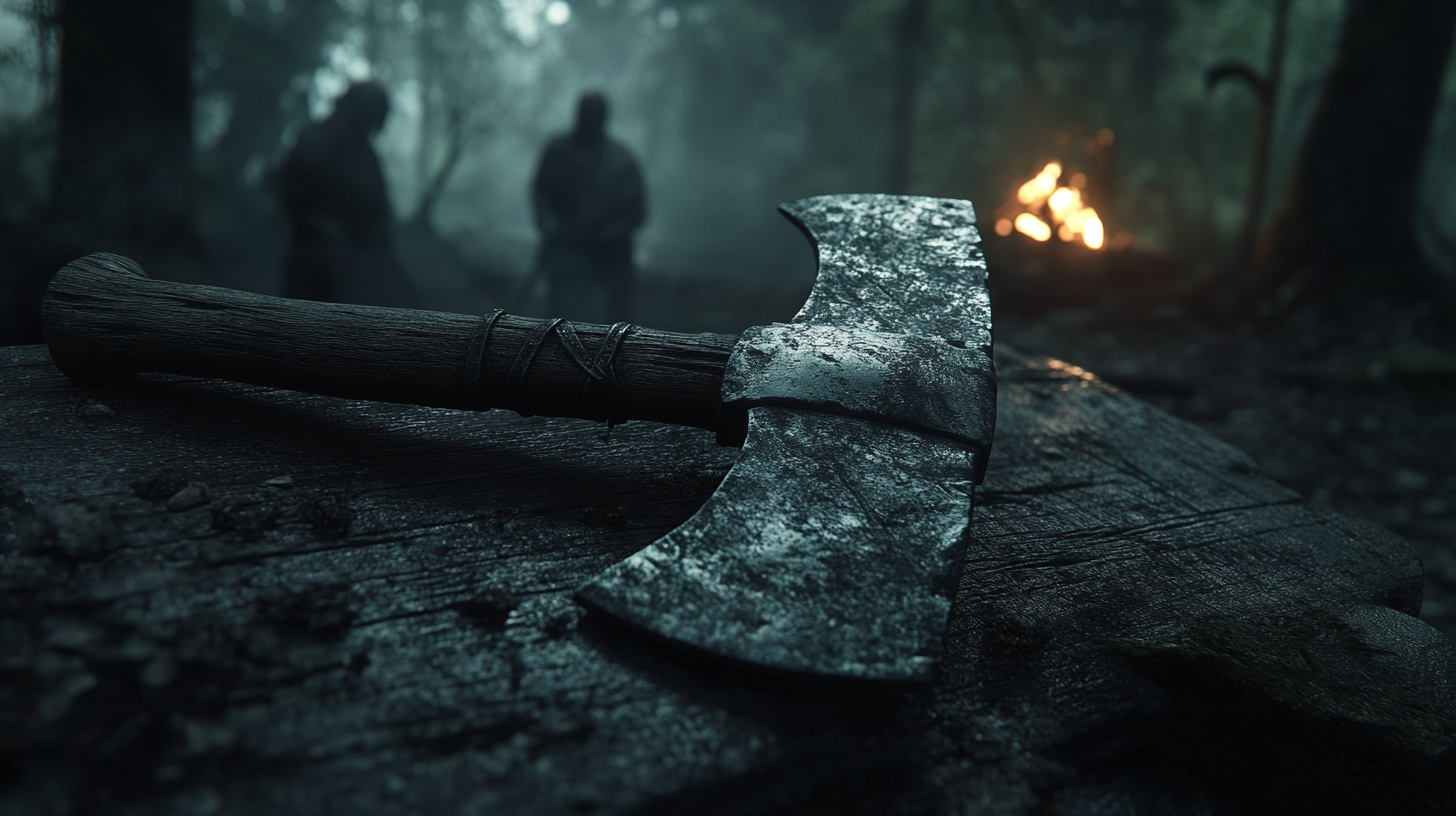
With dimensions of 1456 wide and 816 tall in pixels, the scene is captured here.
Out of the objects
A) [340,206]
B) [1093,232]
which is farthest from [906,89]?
[1093,232]

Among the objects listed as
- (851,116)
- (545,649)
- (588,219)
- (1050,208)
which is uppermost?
(851,116)

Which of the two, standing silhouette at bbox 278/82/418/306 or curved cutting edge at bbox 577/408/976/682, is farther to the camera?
standing silhouette at bbox 278/82/418/306

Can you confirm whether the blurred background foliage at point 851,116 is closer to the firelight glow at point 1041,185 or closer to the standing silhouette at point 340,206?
the standing silhouette at point 340,206

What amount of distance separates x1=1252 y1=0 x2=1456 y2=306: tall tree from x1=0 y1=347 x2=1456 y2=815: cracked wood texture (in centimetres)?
595

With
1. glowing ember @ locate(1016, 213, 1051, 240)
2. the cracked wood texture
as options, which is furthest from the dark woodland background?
the cracked wood texture

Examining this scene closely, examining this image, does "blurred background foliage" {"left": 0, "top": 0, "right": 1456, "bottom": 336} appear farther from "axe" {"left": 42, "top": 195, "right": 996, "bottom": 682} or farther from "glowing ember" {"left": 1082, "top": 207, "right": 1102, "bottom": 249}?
"axe" {"left": 42, "top": 195, "right": 996, "bottom": 682}

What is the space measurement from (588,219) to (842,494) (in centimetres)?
533

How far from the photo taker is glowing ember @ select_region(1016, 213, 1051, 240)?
2.76 meters

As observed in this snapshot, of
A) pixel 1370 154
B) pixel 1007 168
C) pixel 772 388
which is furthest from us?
pixel 1007 168

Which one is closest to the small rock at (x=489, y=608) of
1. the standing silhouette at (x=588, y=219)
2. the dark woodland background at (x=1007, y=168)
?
the dark woodland background at (x=1007, y=168)

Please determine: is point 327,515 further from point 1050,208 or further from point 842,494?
point 1050,208

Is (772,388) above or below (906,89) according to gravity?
below

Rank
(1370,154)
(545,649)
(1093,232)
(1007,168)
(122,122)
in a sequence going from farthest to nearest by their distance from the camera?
(1007,168), (1370,154), (122,122), (1093,232), (545,649)

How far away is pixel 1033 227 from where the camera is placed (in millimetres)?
2834
